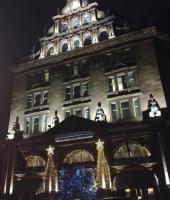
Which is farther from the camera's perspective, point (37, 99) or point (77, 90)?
point (37, 99)

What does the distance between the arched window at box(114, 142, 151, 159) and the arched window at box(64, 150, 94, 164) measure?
10.1 ft

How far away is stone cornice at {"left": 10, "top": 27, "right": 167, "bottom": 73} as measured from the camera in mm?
33375

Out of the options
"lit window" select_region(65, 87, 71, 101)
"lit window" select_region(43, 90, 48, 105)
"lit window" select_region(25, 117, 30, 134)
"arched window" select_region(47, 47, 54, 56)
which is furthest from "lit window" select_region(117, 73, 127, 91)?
"lit window" select_region(25, 117, 30, 134)

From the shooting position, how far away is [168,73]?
1278 inches

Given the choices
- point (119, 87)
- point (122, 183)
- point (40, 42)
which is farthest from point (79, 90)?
point (122, 183)

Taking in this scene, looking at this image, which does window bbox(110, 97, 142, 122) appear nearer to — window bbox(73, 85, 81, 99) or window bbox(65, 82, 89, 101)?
window bbox(65, 82, 89, 101)

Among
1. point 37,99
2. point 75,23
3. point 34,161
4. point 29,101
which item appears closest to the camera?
point 34,161

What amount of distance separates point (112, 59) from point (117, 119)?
28.2 ft

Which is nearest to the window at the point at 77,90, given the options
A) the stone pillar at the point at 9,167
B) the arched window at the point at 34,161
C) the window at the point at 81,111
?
the window at the point at 81,111

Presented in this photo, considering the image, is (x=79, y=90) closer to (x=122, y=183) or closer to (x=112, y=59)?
(x=112, y=59)

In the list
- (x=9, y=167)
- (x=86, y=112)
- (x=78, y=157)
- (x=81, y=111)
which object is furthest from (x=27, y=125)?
(x=78, y=157)

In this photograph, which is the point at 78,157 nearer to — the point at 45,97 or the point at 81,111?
the point at 81,111

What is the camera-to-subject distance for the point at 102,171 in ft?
84.8

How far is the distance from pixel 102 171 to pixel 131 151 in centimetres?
376
